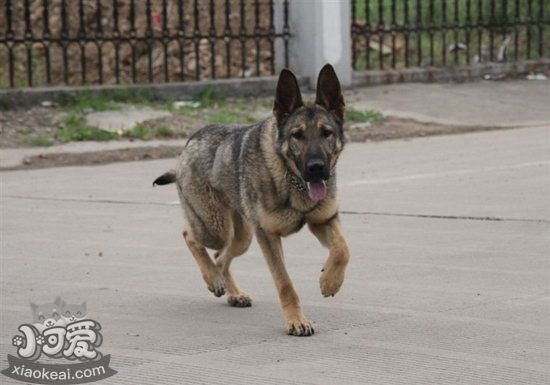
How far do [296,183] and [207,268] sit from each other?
3.24 feet

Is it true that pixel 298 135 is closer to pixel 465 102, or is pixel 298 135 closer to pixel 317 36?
pixel 317 36

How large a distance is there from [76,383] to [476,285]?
2.86m

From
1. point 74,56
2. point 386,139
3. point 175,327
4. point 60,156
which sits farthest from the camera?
point 74,56

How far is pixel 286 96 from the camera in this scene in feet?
23.5

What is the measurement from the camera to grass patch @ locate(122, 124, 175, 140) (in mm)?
15367

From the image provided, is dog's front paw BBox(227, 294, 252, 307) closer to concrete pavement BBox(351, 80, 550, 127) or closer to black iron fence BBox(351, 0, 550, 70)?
concrete pavement BBox(351, 80, 550, 127)

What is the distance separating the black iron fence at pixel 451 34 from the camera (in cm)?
1927

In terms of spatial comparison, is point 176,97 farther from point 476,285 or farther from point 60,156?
point 476,285

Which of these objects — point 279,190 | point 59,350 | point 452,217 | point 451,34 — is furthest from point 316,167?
point 451,34

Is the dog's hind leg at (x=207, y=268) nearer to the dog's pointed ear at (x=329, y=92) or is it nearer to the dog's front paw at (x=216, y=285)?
the dog's front paw at (x=216, y=285)

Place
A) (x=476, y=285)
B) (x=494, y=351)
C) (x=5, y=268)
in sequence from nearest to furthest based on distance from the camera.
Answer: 1. (x=494, y=351)
2. (x=476, y=285)
3. (x=5, y=268)

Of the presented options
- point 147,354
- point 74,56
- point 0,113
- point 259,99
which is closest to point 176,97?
point 259,99

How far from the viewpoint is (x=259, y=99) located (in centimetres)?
1775

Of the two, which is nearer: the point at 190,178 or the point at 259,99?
the point at 190,178
